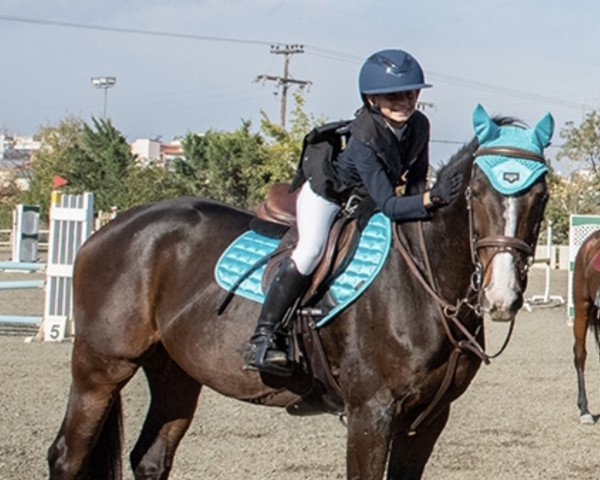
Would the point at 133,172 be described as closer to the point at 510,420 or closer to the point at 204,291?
the point at 510,420

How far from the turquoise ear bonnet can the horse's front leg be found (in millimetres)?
1117

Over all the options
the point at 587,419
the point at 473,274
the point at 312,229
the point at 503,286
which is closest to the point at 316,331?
the point at 312,229

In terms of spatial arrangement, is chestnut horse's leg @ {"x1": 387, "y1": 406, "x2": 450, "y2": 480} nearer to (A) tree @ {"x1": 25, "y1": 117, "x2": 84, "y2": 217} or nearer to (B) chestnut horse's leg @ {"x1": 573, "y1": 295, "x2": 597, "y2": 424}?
(B) chestnut horse's leg @ {"x1": 573, "y1": 295, "x2": 597, "y2": 424}

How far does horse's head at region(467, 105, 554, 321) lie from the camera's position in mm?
4148

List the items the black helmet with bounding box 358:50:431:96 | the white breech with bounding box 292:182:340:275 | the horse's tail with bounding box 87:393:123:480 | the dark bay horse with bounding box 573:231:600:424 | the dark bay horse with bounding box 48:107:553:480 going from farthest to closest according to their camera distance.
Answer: the dark bay horse with bounding box 573:231:600:424
the horse's tail with bounding box 87:393:123:480
the white breech with bounding box 292:182:340:275
the black helmet with bounding box 358:50:431:96
the dark bay horse with bounding box 48:107:553:480

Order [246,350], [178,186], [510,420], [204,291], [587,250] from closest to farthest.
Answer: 1. [246,350]
2. [204,291]
3. [510,420]
4. [587,250]
5. [178,186]

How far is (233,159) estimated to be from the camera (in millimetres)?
49844

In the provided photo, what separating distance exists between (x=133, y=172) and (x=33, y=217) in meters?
24.8

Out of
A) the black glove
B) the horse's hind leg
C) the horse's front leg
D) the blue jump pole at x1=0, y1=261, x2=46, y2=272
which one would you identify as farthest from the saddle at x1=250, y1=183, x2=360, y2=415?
the blue jump pole at x1=0, y1=261, x2=46, y2=272

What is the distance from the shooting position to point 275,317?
495cm

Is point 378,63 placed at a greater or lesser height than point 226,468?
greater

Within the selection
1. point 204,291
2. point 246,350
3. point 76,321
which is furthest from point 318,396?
point 76,321

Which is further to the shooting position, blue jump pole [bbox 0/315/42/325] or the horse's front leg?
blue jump pole [bbox 0/315/42/325]

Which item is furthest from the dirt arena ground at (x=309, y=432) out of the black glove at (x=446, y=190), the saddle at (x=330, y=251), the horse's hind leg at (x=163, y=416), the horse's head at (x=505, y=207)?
the horse's head at (x=505, y=207)
